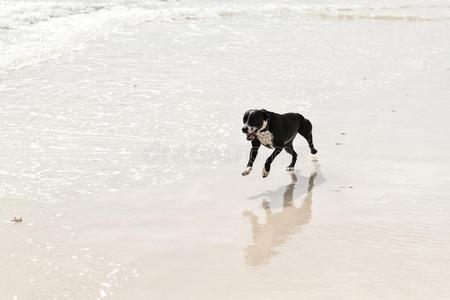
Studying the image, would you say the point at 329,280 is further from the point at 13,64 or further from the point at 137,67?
the point at 13,64

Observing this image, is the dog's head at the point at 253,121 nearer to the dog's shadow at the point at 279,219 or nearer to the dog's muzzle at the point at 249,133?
the dog's muzzle at the point at 249,133

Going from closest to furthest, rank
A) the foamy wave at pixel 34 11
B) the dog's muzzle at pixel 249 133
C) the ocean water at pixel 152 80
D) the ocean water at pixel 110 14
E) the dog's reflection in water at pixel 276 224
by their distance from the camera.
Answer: the dog's reflection in water at pixel 276 224
the dog's muzzle at pixel 249 133
the ocean water at pixel 152 80
the ocean water at pixel 110 14
the foamy wave at pixel 34 11

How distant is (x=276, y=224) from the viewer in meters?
5.96

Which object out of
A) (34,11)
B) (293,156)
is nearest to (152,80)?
(293,156)

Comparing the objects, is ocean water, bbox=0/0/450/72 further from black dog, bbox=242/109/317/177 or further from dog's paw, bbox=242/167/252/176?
dog's paw, bbox=242/167/252/176

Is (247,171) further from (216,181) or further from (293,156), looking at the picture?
(293,156)

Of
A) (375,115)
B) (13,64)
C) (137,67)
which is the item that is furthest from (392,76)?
(13,64)

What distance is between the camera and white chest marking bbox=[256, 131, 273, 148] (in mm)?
6984

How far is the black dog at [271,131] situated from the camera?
6746 millimetres

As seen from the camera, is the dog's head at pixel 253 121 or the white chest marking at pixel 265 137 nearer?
the dog's head at pixel 253 121

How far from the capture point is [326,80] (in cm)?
1191

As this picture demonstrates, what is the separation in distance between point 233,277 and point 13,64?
9.43 meters

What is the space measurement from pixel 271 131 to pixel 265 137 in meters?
0.09

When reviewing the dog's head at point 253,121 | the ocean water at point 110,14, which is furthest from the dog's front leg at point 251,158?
the ocean water at point 110,14
